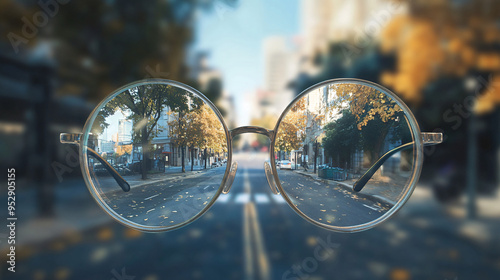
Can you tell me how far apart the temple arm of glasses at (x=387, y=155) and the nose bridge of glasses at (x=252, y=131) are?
0.20 metres

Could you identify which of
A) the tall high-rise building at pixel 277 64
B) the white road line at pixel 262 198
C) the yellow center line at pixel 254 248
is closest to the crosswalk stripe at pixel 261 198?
the white road line at pixel 262 198

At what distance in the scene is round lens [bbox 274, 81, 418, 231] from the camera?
45 cm

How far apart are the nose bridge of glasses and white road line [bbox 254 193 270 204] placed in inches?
22.2

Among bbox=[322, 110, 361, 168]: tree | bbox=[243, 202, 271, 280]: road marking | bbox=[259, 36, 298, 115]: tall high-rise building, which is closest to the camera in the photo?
bbox=[322, 110, 361, 168]: tree

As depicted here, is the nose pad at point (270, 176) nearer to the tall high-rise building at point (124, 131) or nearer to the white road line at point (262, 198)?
the tall high-rise building at point (124, 131)

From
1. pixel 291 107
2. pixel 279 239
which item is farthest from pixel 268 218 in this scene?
pixel 291 107

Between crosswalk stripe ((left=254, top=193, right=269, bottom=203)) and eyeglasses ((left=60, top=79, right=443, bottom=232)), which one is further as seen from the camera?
crosswalk stripe ((left=254, top=193, right=269, bottom=203))

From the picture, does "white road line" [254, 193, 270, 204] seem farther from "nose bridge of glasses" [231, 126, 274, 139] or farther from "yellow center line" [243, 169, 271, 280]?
"nose bridge of glasses" [231, 126, 274, 139]

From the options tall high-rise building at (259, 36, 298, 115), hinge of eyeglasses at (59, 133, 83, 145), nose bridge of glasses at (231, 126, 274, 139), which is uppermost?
tall high-rise building at (259, 36, 298, 115)

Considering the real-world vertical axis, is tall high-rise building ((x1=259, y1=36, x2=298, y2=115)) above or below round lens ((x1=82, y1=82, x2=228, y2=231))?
above

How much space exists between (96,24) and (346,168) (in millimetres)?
1384

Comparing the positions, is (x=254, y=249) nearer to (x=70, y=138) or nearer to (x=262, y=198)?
(x=262, y=198)

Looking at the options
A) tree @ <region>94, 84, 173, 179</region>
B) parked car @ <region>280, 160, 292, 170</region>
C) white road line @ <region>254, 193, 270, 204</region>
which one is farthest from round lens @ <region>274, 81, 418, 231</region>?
white road line @ <region>254, 193, 270, 204</region>

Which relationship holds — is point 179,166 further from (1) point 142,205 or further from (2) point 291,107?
(2) point 291,107
